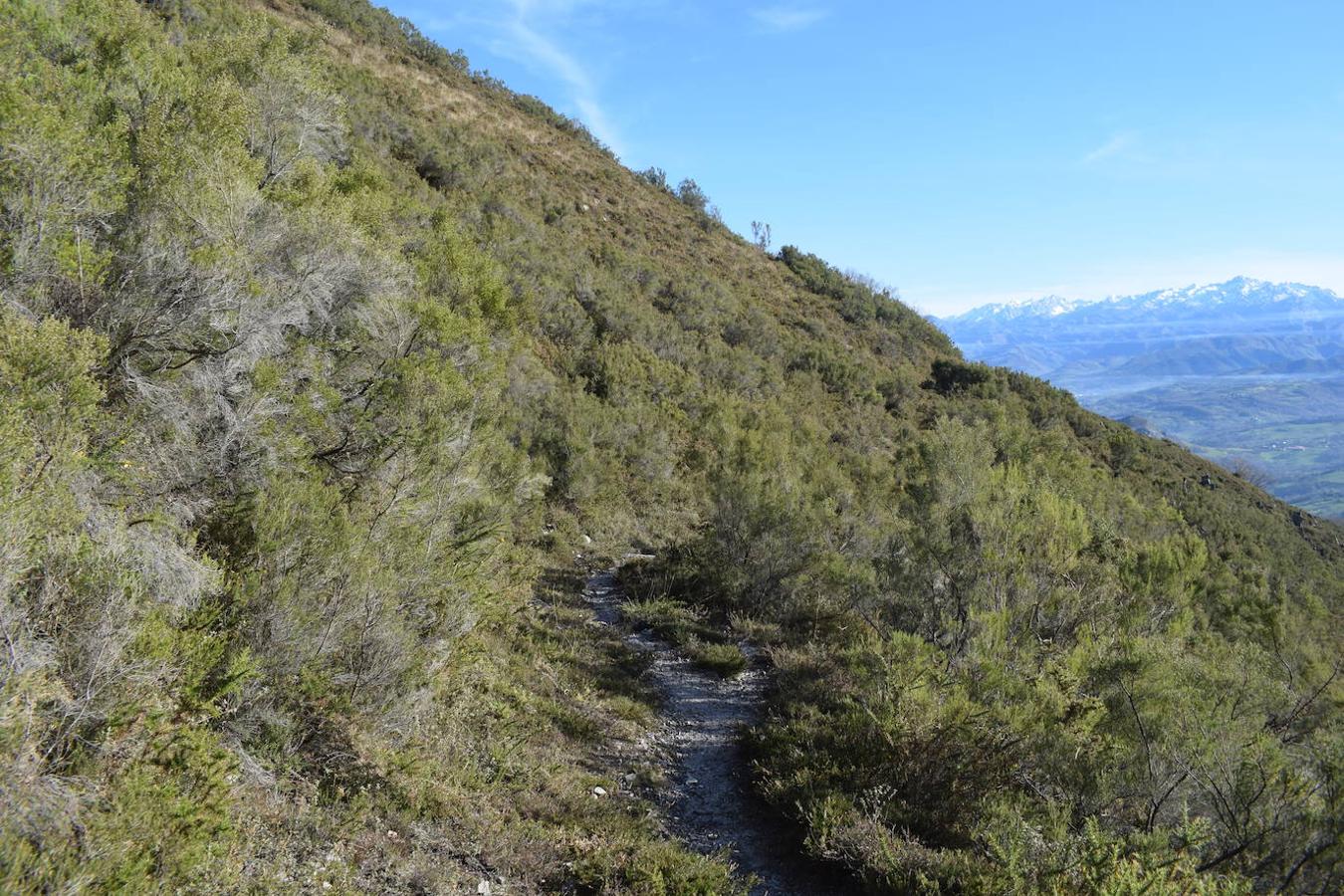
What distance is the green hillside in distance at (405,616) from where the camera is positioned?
3248 millimetres

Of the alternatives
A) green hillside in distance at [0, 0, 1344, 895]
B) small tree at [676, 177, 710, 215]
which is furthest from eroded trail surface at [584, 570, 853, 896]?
small tree at [676, 177, 710, 215]

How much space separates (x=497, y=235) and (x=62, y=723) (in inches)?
707

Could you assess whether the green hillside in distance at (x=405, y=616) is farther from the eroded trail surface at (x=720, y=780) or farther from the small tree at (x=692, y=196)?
the small tree at (x=692, y=196)

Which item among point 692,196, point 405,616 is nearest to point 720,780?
point 405,616

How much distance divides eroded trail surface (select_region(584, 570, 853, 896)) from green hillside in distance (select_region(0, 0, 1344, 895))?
0.25 meters

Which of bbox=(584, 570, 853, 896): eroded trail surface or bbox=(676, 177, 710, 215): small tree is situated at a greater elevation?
bbox=(676, 177, 710, 215): small tree

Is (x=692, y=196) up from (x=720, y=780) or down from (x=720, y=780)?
up

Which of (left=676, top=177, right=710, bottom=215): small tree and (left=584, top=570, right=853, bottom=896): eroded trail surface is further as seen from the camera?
(left=676, top=177, right=710, bottom=215): small tree

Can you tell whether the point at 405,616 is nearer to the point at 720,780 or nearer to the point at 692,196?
the point at 720,780

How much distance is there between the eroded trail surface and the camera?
213 inches

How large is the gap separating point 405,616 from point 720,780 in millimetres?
3824

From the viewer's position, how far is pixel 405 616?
209 inches

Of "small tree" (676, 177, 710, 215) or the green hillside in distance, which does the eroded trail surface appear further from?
"small tree" (676, 177, 710, 215)

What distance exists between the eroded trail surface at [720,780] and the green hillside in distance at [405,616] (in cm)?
25
